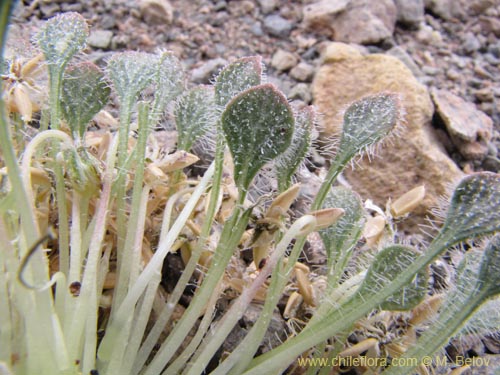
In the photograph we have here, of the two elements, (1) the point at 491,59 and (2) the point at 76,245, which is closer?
(2) the point at 76,245

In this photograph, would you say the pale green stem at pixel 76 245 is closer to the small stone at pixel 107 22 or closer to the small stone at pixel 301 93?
the small stone at pixel 301 93

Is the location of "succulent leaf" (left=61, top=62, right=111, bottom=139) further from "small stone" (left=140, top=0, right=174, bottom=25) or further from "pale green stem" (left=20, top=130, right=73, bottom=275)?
"small stone" (left=140, top=0, right=174, bottom=25)

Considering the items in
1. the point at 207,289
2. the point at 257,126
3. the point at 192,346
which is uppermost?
the point at 257,126

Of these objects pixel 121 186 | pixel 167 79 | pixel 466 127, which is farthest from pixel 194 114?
pixel 466 127

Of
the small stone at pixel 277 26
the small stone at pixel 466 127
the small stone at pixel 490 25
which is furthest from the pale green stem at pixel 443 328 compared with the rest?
the small stone at pixel 490 25

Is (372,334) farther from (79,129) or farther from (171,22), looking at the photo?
(171,22)

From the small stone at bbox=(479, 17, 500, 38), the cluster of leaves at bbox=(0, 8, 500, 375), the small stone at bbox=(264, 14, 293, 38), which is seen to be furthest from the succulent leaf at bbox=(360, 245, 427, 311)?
the small stone at bbox=(479, 17, 500, 38)

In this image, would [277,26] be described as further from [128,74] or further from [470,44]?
[128,74]
